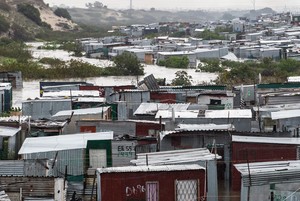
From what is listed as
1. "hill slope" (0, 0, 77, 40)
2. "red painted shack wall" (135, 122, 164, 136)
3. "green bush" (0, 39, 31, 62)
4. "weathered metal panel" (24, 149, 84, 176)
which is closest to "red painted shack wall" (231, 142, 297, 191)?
"weathered metal panel" (24, 149, 84, 176)

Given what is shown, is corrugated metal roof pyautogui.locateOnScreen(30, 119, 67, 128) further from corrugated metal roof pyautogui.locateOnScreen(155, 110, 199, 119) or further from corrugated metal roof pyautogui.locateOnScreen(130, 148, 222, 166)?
corrugated metal roof pyautogui.locateOnScreen(130, 148, 222, 166)

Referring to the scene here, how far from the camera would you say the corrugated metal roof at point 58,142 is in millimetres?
6934

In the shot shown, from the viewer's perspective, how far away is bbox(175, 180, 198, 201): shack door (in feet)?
19.0

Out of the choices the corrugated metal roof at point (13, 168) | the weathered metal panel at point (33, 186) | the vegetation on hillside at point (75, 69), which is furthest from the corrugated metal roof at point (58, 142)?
the vegetation on hillside at point (75, 69)

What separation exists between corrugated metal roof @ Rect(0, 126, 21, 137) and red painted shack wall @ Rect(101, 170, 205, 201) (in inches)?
93.1

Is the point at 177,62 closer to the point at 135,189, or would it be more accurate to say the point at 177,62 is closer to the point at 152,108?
the point at 152,108

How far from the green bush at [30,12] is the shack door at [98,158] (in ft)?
105

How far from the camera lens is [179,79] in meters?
16.5

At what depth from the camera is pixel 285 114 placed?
336 inches

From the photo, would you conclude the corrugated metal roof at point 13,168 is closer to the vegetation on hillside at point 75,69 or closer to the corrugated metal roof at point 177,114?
the corrugated metal roof at point 177,114

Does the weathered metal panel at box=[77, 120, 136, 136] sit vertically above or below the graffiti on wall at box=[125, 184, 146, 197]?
above

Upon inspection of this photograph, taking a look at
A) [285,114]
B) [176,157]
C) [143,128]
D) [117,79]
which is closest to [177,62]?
[117,79]

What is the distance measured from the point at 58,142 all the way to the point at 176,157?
1.46 m

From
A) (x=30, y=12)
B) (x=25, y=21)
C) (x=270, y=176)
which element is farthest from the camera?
(x=30, y=12)
